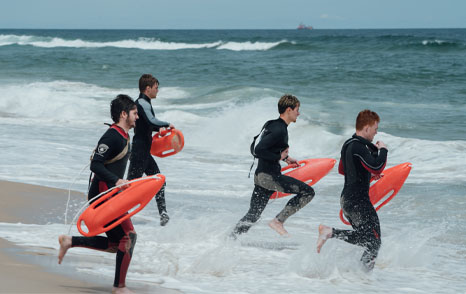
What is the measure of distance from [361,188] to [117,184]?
1996 millimetres

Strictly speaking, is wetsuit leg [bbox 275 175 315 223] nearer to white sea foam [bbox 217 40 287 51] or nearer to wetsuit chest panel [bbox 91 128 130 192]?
wetsuit chest panel [bbox 91 128 130 192]

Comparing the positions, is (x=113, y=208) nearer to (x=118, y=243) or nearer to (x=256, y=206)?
(x=118, y=243)

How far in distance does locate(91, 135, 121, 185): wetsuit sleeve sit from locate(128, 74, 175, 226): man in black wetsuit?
7.10 feet

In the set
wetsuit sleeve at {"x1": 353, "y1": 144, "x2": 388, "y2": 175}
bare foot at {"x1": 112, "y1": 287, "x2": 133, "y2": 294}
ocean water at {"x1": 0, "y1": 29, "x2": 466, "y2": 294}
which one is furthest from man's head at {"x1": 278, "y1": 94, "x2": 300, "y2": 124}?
bare foot at {"x1": 112, "y1": 287, "x2": 133, "y2": 294}

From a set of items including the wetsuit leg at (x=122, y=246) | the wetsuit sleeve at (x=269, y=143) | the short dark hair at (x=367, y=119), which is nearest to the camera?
the wetsuit leg at (x=122, y=246)

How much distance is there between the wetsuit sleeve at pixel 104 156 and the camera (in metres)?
4.37

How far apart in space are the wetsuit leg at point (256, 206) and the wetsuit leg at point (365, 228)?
988mm

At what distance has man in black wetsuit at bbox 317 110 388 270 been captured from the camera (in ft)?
16.5

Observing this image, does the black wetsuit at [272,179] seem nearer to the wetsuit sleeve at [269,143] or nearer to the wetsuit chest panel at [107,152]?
the wetsuit sleeve at [269,143]

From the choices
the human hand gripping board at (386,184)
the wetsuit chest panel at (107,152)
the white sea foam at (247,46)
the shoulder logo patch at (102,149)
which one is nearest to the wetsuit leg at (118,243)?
the wetsuit chest panel at (107,152)

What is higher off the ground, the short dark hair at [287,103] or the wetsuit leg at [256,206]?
the short dark hair at [287,103]

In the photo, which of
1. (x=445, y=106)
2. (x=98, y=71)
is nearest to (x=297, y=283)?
(x=445, y=106)

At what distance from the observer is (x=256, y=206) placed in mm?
6023

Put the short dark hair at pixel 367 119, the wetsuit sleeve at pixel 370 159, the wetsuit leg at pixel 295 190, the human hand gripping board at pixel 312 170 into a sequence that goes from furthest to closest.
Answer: the human hand gripping board at pixel 312 170, the wetsuit leg at pixel 295 190, the short dark hair at pixel 367 119, the wetsuit sleeve at pixel 370 159
